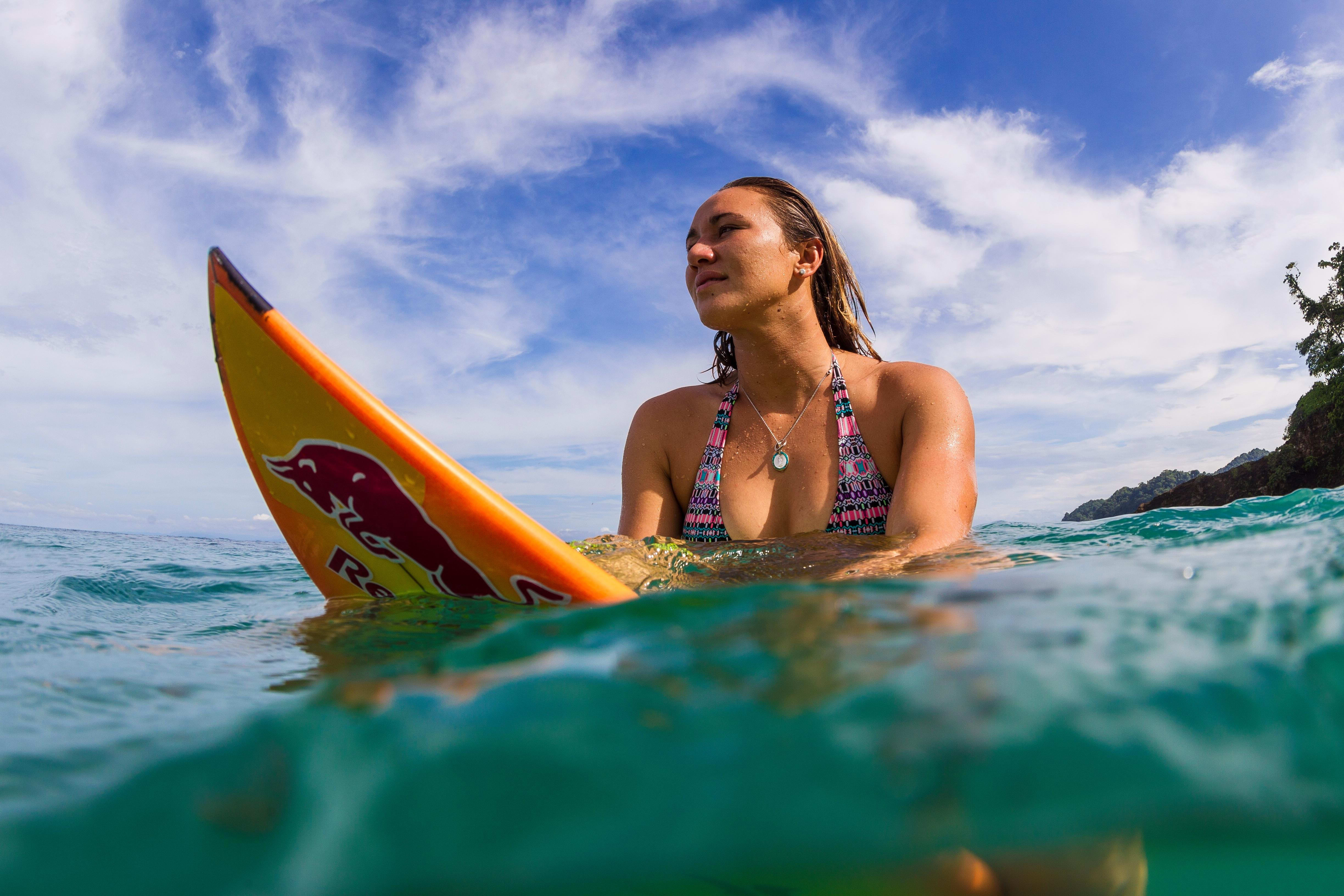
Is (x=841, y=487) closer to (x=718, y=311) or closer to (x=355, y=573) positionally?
(x=718, y=311)

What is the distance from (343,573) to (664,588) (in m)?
1.03

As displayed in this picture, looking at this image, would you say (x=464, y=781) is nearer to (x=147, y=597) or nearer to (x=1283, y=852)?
(x=1283, y=852)

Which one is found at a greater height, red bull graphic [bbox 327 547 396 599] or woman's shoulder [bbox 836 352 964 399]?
woman's shoulder [bbox 836 352 964 399]

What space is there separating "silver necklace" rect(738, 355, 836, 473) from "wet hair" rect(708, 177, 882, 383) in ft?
0.79

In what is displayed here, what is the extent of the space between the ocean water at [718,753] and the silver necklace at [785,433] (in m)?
1.42

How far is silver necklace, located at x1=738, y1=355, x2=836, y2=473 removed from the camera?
9.70 feet

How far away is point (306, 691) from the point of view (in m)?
1.28

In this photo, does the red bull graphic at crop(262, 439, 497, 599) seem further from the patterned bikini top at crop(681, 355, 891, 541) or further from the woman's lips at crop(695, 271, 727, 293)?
the woman's lips at crop(695, 271, 727, 293)

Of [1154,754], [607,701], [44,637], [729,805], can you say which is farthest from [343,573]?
[1154,754]

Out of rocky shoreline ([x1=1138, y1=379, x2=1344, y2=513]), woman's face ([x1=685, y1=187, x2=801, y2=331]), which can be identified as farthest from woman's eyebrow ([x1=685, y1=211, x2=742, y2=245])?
rocky shoreline ([x1=1138, y1=379, x2=1344, y2=513])

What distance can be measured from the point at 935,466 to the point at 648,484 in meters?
1.25

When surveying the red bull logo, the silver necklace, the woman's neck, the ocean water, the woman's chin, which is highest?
the woman's chin

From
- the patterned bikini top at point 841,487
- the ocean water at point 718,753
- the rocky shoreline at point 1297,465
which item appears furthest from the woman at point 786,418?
the rocky shoreline at point 1297,465

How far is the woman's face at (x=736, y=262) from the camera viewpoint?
2820 millimetres
